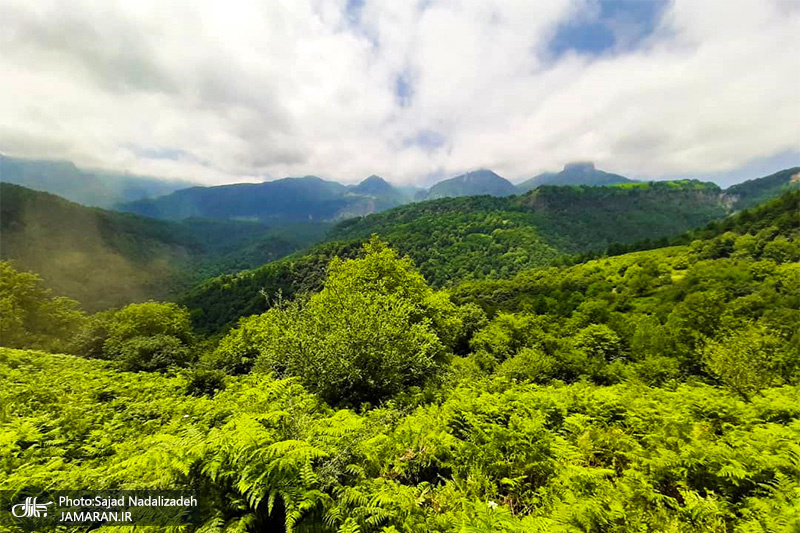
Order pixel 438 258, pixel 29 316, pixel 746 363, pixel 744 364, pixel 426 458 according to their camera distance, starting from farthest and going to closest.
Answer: pixel 438 258
pixel 29 316
pixel 746 363
pixel 744 364
pixel 426 458

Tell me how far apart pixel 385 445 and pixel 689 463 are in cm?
486

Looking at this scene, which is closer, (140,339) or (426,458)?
(426,458)

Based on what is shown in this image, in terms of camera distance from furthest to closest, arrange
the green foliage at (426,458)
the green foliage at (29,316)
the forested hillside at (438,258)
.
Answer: the forested hillside at (438,258)
the green foliage at (29,316)
the green foliage at (426,458)

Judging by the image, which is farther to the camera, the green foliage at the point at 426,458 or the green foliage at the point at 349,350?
the green foliage at the point at 349,350

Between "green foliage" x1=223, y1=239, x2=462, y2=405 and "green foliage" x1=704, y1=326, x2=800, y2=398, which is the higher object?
"green foliage" x1=223, y1=239, x2=462, y2=405

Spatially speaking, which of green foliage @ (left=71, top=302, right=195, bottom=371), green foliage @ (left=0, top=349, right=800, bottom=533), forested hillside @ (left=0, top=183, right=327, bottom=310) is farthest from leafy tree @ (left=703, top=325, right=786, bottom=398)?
forested hillside @ (left=0, top=183, right=327, bottom=310)

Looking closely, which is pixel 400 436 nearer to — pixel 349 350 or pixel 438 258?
pixel 349 350

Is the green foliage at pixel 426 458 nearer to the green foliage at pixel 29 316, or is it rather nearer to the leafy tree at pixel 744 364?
the leafy tree at pixel 744 364

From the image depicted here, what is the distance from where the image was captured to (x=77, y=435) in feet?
20.0

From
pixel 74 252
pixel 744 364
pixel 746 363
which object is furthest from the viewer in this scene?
pixel 74 252

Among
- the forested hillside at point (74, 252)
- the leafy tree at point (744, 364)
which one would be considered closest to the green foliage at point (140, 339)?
the leafy tree at point (744, 364)

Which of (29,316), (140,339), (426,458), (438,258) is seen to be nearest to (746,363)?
(426,458)

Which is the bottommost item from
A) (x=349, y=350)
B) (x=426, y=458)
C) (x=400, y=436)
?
(x=426, y=458)

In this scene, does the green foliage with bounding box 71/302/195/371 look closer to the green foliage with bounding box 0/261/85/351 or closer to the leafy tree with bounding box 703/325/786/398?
the green foliage with bounding box 0/261/85/351
